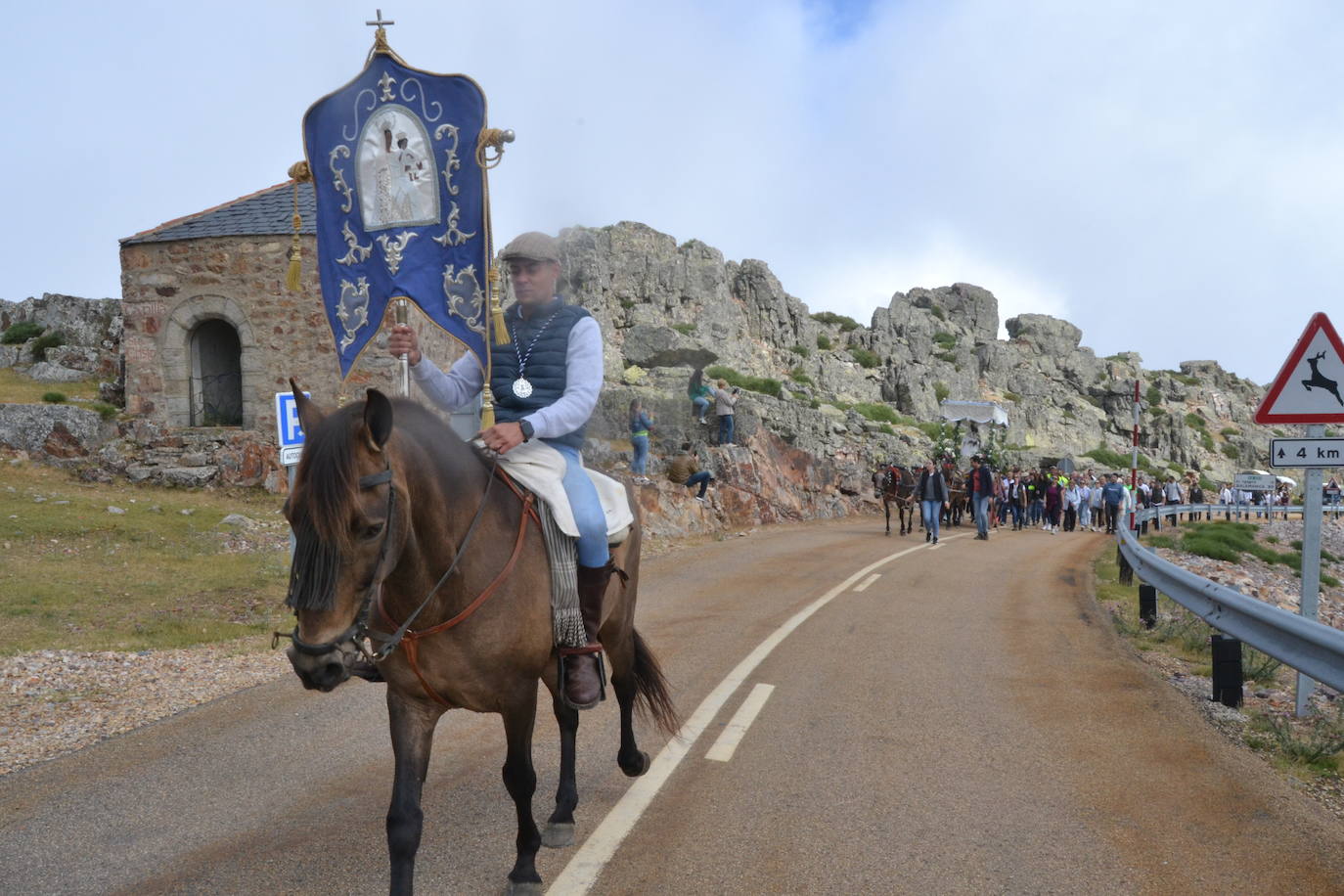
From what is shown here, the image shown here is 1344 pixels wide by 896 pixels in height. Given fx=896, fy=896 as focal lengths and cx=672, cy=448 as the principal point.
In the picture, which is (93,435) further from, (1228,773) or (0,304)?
(1228,773)

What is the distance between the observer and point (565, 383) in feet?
14.2

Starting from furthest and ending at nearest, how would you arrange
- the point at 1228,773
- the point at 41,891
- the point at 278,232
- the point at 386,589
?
the point at 278,232 → the point at 1228,773 → the point at 41,891 → the point at 386,589

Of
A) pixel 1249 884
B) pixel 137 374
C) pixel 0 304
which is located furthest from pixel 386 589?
pixel 0 304

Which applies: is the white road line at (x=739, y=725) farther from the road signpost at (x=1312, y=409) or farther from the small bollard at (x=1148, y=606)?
the small bollard at (x=1148, y=606)

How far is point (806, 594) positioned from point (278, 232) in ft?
44.9

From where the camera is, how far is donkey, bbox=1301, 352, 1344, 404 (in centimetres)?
666

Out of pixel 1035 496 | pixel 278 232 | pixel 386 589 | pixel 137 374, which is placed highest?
pixel 278 232

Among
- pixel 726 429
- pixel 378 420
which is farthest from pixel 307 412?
pixel 726 429

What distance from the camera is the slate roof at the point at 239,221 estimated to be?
19.0m

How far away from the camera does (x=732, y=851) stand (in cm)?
409

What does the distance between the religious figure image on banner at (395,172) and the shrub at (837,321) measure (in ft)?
261

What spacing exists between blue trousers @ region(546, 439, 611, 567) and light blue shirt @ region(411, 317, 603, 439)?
0.82ft

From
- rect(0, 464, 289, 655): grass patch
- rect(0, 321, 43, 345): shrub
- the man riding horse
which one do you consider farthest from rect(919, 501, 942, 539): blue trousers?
rect(0, 321, 43, 345): shrub

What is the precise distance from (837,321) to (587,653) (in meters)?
84.9
